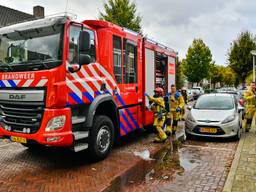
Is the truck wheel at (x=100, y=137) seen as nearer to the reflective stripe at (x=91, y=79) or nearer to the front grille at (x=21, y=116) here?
the reflective stripe at (x=91, y=79)

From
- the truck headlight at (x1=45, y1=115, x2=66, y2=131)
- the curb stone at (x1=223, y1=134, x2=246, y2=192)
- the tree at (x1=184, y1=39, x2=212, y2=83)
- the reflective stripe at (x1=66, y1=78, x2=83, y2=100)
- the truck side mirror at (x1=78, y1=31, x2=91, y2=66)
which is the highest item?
the tree at (x1=184, y1=39, x2=212, y2=83)

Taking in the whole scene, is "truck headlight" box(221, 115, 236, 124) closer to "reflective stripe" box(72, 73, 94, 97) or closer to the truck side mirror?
"reflective stripe" box(72, 73, 94, 97)

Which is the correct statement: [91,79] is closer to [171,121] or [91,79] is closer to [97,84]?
[97,84]

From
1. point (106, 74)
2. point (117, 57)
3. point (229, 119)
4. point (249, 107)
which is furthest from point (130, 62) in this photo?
point (249, 107)

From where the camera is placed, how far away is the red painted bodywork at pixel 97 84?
194 inches

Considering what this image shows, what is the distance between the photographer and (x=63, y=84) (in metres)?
5.01

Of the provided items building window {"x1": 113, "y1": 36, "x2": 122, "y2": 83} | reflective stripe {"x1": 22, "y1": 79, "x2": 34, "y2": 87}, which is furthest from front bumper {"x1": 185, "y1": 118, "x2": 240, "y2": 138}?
reflective stripe {"x1": 22, "y1": 79, "x2": 34, "y2": 87}

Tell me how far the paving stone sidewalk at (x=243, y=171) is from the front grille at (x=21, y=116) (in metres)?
3.55

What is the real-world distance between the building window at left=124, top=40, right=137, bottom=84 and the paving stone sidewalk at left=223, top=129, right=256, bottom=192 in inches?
130

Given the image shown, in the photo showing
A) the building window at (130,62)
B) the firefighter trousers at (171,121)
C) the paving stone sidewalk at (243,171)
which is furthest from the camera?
the firefighter trousers at (171,121)

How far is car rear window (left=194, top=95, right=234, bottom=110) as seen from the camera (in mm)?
8969

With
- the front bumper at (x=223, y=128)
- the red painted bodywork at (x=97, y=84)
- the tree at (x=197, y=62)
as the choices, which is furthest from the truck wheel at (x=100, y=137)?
the tree at (x=197, y=62)

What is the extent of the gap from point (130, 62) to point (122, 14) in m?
12.8

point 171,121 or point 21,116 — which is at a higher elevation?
point 21,116
